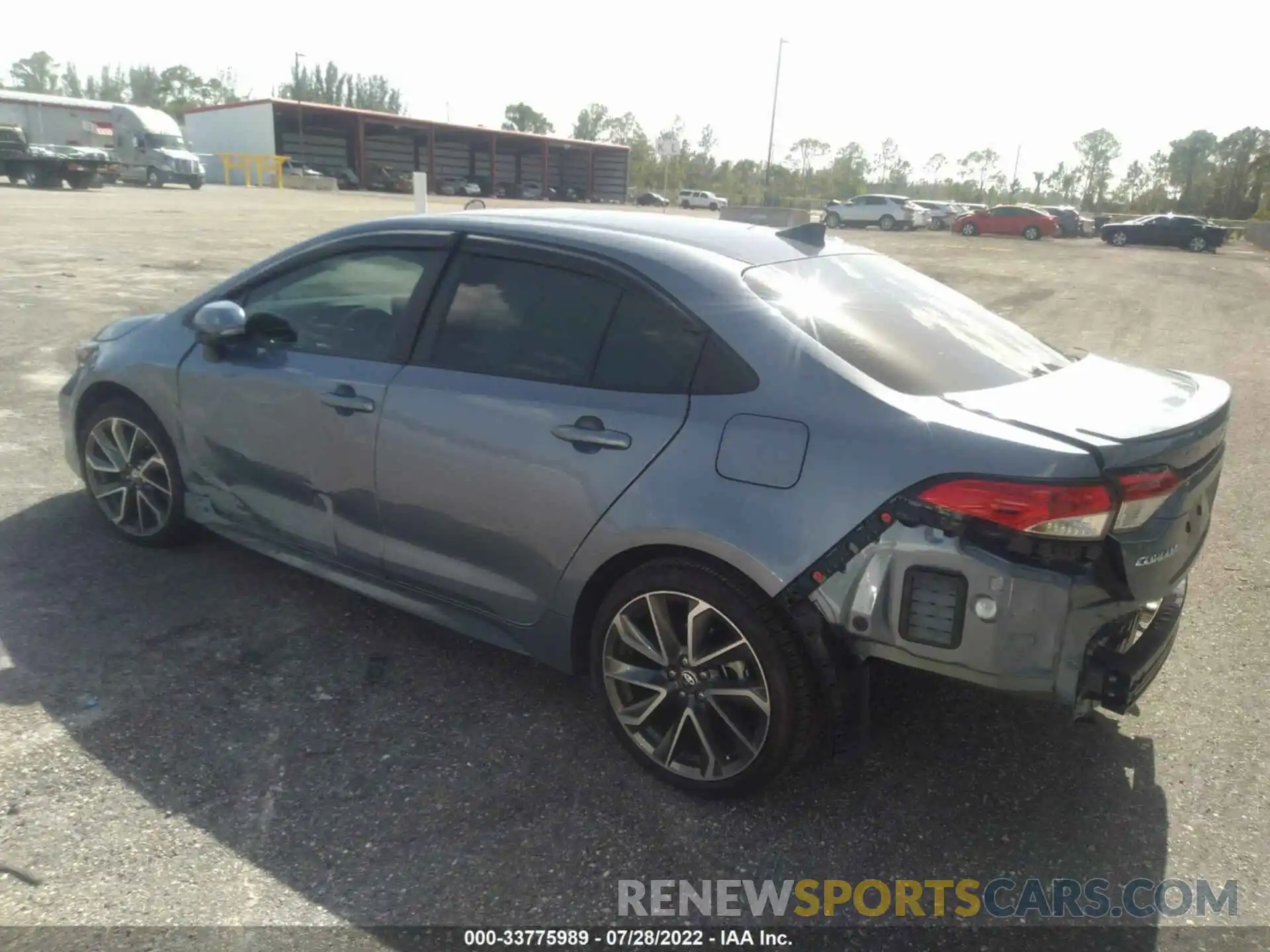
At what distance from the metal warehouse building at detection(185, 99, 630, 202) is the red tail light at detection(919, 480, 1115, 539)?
64.3m

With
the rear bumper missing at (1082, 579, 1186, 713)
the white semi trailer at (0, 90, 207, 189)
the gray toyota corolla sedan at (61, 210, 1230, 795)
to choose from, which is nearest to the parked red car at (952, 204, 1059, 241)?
the white semi trailer at (0, 90, 207, 189)

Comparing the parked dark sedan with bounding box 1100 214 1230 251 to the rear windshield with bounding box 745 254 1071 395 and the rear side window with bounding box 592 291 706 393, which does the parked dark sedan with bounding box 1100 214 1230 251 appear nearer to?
the rear windshield with bounding box 745 254 1071 395

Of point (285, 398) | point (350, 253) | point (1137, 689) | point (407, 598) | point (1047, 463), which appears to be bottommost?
point (407, 598)

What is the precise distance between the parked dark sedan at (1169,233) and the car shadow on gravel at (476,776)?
39919 mm

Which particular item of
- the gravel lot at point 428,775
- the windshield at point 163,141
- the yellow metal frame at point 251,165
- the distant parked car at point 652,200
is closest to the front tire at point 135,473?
the gravel lot at point 428,775

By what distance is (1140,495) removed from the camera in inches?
92.3

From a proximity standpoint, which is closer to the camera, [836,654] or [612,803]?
[836,654]

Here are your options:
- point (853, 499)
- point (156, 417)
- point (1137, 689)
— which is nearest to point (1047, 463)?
point (853, 499)

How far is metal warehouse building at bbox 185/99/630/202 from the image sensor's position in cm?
6134

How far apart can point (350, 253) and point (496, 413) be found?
111 cm

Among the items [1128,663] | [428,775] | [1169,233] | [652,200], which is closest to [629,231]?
[428,775]

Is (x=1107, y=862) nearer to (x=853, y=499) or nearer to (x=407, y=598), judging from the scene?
(x=853, y=499)

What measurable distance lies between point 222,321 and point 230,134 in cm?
6826

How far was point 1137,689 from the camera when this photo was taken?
2.45 metres
